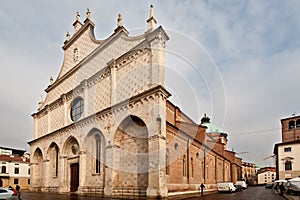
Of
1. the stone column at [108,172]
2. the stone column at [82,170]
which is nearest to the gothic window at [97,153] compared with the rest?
the stone column at [82,170]

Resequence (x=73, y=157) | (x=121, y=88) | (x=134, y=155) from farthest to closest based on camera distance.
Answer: (x=73, y=157), (x=121, y=88), (x=134, y=155)

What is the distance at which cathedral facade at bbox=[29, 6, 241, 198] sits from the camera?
19.7 m

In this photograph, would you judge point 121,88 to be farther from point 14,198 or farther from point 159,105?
point 14,198

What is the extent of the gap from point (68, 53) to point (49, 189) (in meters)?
16.1

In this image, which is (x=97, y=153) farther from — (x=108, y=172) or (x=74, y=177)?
(x=74, y=177)

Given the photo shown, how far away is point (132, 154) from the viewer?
21.0 metres

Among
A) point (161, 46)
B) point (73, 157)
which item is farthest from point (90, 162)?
point (161, 46)

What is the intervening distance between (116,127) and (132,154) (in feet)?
8.53

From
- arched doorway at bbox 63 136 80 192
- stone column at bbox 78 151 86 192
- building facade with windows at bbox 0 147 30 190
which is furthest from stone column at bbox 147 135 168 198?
building facade with windows at bbox 0 147 30 190

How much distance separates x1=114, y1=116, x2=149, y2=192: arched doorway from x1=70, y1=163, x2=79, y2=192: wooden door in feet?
25.8

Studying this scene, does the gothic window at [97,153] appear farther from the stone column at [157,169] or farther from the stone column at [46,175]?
the stone column at [46,175]

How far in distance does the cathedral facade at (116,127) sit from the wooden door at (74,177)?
0.10 metres

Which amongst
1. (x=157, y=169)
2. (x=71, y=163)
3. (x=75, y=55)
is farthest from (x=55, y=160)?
(x=157, y=169)

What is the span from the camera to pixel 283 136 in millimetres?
62969
